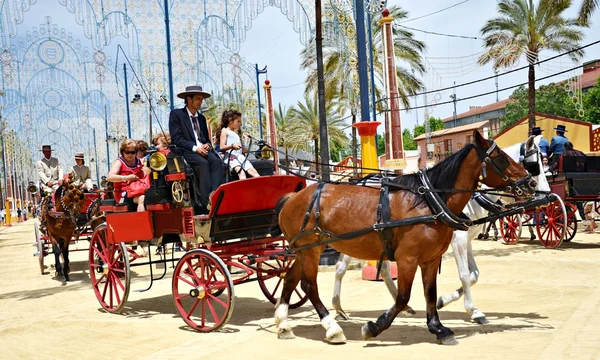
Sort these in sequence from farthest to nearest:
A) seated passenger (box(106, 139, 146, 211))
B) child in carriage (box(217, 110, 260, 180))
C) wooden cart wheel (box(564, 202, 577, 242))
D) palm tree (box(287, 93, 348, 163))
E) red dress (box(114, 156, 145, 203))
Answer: palm tree (box(287, 93, 348, 163))
wooden cart wheel (box(564, 202, 577, 242))
red dress (box(114, 156, 145, 203))
seated passenger (box(106, 139, 146, 211))
child in carriage (box(217, 110, 260, 180))

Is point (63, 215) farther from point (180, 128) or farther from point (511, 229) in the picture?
point (511, 229)

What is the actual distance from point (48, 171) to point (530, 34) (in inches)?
651

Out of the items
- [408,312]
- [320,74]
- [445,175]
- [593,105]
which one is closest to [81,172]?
[320,74]

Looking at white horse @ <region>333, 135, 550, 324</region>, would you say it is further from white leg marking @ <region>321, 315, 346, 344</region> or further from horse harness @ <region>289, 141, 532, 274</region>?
white leg marking @ <region>321, 315, 346, 344</region>

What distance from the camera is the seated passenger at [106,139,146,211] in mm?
9328

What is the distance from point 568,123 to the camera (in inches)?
1283

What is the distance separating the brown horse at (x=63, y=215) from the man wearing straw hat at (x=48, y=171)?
1.23 ft

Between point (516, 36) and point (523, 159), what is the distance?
16.3 meters

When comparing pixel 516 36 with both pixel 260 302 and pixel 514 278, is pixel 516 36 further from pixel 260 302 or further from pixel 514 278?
pixel 260 302

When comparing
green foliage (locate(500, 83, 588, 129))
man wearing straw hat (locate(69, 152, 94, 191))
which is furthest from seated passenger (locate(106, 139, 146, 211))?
green foliage (locate(500, 83, 588, 129))

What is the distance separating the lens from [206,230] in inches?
309

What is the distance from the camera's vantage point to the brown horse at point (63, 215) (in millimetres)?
13070

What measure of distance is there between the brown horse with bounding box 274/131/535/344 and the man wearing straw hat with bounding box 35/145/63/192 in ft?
27.4

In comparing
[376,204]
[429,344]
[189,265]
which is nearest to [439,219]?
[376,204]
